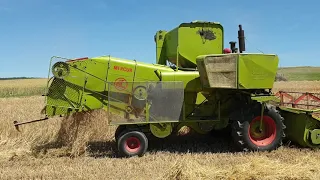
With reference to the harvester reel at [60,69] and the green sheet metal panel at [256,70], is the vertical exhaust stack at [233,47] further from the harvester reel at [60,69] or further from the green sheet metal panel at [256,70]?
the harvester reel at [60,69]

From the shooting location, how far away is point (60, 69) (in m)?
6.61

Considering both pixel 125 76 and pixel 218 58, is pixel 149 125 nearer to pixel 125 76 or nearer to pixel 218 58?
pixel 125 76

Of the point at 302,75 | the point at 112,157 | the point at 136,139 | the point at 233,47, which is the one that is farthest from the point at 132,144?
the point at 302,75

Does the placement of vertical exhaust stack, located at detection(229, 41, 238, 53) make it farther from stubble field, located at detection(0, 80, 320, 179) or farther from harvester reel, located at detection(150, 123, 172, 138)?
harvester reel, located at detection(150, 123, 172, 138)

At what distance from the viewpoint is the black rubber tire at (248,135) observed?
663 centimetres

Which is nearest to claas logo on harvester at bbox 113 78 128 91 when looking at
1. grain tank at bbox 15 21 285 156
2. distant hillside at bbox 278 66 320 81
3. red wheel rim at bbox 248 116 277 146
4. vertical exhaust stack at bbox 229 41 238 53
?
grain tank at bbox 15 21 285 156

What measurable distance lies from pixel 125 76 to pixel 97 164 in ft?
5.82

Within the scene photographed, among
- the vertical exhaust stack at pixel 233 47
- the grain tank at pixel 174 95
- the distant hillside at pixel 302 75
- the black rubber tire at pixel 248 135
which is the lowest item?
Answer: the black rubber tire at pixel 248 135

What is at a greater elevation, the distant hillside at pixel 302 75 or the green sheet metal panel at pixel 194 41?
the distant hillside at pixel 302 75

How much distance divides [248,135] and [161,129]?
5.42 feet

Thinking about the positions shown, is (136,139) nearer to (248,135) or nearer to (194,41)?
(248,135)

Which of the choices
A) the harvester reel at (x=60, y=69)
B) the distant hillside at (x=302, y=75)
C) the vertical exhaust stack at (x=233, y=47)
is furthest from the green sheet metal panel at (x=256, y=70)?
the distant hillside at (x=302, y=75)

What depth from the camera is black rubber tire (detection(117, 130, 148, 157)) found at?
6391 millimetres

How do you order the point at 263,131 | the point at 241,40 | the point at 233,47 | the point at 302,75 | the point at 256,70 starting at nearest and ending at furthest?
the point at 256,70, the point at 263,131, the point at 241,40, the point at 233,47, the point at 302,75
